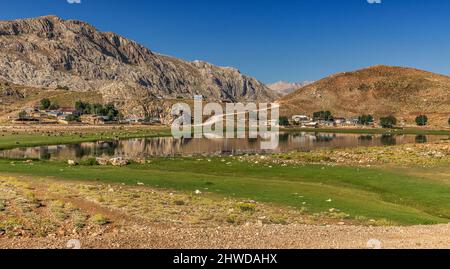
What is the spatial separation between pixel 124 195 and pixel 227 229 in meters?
14.2

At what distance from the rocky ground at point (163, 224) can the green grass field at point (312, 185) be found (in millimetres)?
3341

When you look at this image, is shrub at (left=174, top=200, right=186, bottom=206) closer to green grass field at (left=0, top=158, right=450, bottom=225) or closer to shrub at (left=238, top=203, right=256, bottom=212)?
shrub at (left=238, top=203, right=256, bottom=212)

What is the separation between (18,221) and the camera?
22156 millimetres

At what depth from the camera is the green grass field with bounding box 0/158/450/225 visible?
3035cm

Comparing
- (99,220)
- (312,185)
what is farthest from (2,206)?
(312,185)

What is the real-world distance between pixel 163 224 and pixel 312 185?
21.3 metres

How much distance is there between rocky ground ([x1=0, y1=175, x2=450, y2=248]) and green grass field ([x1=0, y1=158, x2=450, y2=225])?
132 inches

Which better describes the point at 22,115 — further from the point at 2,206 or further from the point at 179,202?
the point at 179,202

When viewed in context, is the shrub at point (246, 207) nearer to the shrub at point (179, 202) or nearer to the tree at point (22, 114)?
the shrub at point (179, 202)

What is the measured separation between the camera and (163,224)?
76.6 feet

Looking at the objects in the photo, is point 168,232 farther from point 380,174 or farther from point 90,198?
point 380,174

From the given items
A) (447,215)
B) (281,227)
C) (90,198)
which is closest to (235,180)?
(90,198)

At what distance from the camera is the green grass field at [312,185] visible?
30.3 metres

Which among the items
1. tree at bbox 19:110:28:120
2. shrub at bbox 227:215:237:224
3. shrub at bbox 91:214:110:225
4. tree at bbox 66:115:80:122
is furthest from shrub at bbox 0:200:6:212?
tree at bbox 66:115:80:122
